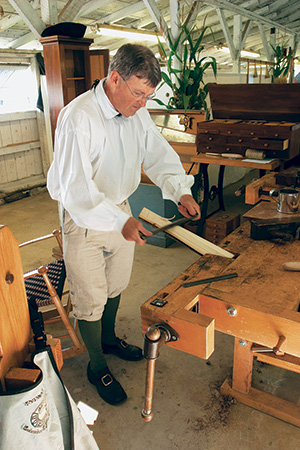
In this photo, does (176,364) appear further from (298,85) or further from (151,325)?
(298,85)

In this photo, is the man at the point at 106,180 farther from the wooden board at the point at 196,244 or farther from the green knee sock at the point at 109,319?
→ the wooden board at the point at 196,244

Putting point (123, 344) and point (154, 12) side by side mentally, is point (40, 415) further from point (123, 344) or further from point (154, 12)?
point (154, 12)

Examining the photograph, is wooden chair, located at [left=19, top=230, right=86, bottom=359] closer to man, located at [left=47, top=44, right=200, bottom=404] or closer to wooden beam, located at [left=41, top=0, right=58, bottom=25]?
man, located at [left=47, top=44, right=200, bottom=404]

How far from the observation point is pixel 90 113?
1751 millimetres

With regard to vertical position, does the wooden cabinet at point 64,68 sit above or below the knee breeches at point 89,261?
above

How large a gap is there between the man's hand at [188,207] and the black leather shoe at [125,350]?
3.39 ft

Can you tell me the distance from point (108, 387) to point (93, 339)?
29 centimetres

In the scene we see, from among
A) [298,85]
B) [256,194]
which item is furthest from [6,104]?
[256,194]

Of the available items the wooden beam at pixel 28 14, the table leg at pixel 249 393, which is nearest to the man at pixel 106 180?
the table leg at pixel 249 393

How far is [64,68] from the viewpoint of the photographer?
368 centimetres

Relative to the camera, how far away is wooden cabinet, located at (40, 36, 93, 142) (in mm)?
3633

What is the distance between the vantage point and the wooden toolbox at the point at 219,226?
4121mm

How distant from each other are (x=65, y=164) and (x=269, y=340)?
3.51ft

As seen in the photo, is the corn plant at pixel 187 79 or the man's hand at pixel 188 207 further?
the corn plant at pixel 187 79
